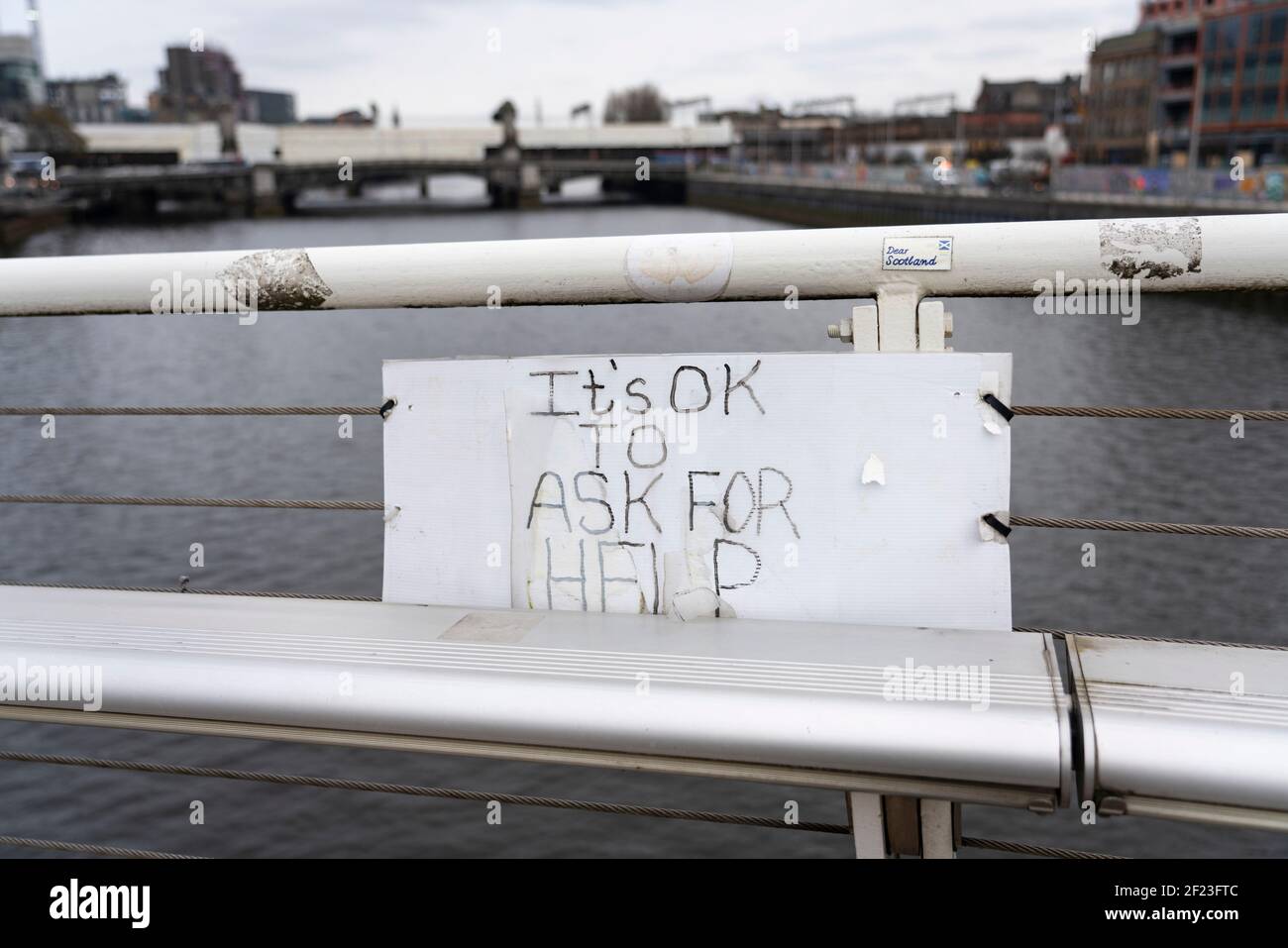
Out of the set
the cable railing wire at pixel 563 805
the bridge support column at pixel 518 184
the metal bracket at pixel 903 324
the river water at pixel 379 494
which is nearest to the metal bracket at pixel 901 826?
the cable railing wire at pixel 563 805

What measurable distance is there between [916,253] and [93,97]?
660 feet

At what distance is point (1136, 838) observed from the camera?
9.24 m

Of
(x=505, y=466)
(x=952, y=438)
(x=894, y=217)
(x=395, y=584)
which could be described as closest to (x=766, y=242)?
(x=952, y=438)

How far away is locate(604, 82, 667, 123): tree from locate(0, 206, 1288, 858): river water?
13008 cm

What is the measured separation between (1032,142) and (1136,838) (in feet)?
395

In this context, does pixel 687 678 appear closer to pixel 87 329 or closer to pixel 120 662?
pixel 120 662

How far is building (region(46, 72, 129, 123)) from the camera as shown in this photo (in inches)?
6781

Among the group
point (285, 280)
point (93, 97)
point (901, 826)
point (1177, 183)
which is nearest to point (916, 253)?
point (901, 826)

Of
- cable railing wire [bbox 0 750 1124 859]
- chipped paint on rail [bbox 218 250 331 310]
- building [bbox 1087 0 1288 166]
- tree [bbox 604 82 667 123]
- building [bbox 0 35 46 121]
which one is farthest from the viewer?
tree [bbox 604 82 667 123]

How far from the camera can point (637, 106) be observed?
550ft

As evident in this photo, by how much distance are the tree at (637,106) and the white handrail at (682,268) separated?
15988cm

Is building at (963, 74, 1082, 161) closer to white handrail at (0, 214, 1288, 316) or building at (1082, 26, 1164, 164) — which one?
building at (1082, 26, 1164, 164)

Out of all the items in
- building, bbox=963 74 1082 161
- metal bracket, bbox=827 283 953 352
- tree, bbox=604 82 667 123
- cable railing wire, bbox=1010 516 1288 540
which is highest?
tree, bbox=604 82 667 123

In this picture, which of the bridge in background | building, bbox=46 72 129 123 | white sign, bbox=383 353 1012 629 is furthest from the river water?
building, bbox=46 72 129 123
